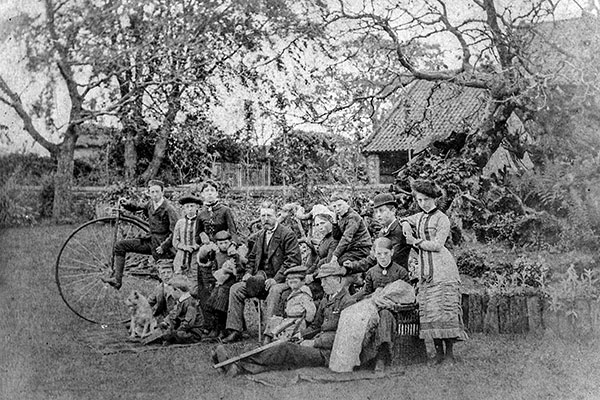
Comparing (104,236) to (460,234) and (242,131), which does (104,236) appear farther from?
(460,234)

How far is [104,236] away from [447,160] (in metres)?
2.31

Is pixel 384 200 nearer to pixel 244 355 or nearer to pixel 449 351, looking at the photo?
pixel 449 351

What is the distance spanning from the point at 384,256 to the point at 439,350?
62 cm

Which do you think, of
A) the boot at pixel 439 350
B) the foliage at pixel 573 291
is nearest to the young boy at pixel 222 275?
the boot at pixel 439 350

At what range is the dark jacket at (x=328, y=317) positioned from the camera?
4.05 m

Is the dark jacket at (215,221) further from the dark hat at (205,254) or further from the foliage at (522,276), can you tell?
the foliage at (522,276)

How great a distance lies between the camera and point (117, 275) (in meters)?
4.66

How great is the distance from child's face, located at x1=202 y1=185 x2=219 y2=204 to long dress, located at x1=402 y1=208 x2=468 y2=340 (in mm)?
1422

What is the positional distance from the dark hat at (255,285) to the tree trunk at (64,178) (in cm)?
126

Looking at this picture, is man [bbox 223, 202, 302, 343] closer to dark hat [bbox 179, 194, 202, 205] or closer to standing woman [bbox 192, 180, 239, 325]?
standing woman [bbox 192, 180, 239, 325]

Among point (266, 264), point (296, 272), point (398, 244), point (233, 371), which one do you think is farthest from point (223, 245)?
point (398, 244)

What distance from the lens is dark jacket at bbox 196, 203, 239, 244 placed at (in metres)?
4.63

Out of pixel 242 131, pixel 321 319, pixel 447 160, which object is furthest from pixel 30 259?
pixel 447 160

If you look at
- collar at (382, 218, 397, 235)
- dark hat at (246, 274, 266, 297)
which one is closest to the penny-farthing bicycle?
dark hat at (246, 274, 266, 297)
